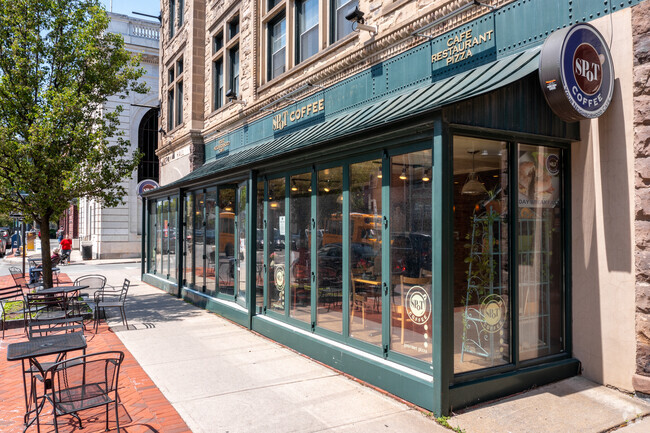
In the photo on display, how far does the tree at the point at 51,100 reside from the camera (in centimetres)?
1031

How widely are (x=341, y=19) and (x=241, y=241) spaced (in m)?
4.77

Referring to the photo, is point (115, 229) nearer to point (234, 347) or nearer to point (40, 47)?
point (40, 47)

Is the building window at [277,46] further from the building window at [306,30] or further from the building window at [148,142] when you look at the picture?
the building window at [148,142]

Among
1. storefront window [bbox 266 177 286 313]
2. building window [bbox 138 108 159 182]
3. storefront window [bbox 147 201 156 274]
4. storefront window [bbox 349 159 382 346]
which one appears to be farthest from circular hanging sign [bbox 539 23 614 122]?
building window [bbox 138 108 159 182]

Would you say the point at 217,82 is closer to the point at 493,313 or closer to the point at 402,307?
the point at 402,307

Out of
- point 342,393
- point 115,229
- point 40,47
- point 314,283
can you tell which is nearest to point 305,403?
point 342,393

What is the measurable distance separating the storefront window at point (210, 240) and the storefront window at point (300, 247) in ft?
12.5

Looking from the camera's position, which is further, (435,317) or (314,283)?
(314,283)

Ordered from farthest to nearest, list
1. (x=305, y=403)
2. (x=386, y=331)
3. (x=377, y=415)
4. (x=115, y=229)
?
1. (x=115, y=229)
2. (x=386, y=331)
3. (x=305, y=403)
4. (x=377, y=415)

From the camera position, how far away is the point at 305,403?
203 inches

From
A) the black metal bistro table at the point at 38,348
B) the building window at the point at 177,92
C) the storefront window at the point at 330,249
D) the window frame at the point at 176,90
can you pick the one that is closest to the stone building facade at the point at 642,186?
the storefront window at the point at 330,249

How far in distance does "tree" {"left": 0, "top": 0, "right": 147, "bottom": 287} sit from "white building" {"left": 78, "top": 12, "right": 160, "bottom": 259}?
55.8 ft

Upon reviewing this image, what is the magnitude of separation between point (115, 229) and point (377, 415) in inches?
1081

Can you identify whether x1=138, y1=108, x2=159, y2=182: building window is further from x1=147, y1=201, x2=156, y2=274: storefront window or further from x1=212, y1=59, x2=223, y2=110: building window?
x1=212, y1=59, x2=223, y2=110: building window
